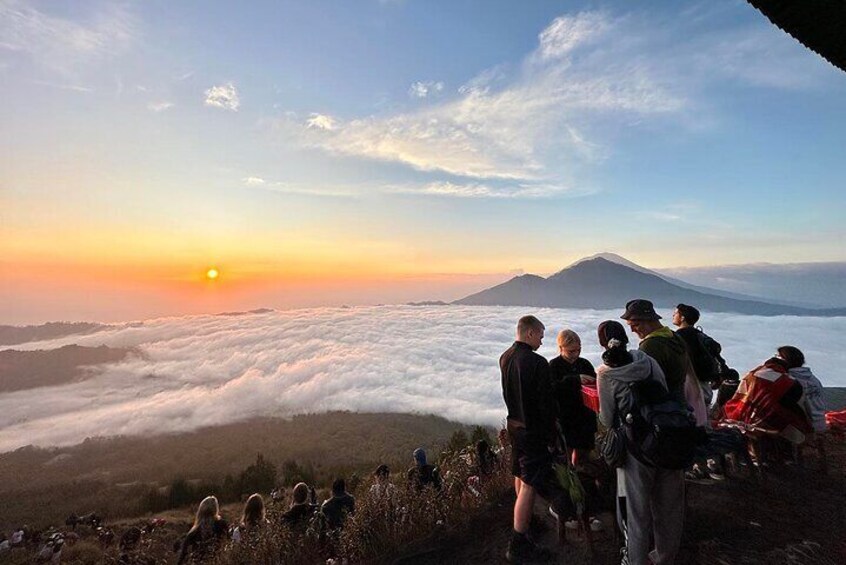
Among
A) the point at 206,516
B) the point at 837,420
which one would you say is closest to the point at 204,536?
the point at 206,516

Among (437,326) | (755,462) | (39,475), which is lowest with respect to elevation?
(39,475)

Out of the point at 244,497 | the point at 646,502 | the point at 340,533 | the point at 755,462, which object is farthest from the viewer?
the point at 244,497

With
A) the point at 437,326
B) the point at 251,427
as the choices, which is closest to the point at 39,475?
the point at 251,427

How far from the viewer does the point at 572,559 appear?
11.6ft

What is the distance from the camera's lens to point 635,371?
274cm

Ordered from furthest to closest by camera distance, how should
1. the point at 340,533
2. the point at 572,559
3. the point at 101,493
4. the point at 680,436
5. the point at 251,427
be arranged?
1. the point at 251,427
2. the point at 101,493
3. the point at 340,533
4. the point at 572,559
5. the point at 680,436

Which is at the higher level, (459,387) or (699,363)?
(699,363)

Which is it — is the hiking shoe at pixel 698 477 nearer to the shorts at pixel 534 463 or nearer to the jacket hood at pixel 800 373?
the jacket hood at pixel 800 373

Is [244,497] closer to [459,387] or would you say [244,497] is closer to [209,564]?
[209,564]

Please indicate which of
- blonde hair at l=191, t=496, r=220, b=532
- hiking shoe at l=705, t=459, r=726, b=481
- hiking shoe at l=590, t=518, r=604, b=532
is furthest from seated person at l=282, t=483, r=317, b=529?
hiking shoe at l=705, t=459, r=726, b=481

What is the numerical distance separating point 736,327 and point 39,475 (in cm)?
14883

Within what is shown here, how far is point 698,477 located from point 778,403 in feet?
4.18

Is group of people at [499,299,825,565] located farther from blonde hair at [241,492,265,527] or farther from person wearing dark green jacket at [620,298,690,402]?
blonde hair at [241,492,265,527]

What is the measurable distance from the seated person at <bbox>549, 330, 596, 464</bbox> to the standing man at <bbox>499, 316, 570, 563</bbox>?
0.68 meters
